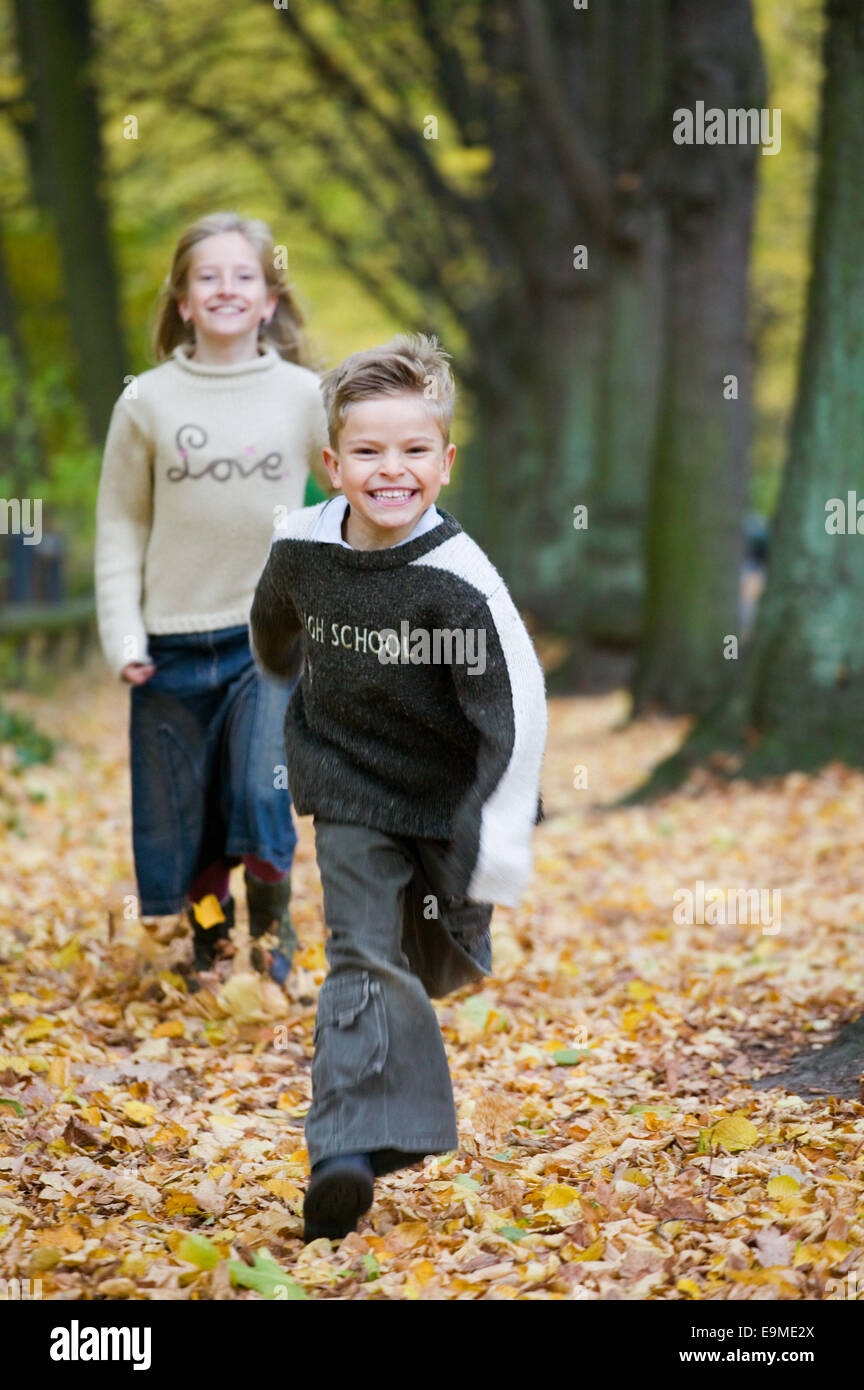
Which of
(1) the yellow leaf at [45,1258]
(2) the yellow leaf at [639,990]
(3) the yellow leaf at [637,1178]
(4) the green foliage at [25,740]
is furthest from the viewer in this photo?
(4) the green foliage at [25,740]

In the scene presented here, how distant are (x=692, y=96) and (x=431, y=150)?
9.99 metres

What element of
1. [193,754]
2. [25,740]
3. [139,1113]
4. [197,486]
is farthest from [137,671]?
[25,740]

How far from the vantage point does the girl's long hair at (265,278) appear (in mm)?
4727

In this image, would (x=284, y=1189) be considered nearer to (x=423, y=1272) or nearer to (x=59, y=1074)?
(x=423, y=1272)

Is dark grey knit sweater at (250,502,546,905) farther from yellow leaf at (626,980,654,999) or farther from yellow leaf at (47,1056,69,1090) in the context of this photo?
yellow leaf at (626,980,654,999)

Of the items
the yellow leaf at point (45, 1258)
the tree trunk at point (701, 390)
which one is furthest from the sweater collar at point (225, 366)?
the tree trunk at point (701, 390)

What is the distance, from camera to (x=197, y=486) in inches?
185

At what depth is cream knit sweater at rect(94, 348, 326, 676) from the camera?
4.69 meters

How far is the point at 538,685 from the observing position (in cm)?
332

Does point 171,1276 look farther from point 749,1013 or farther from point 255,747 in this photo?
point 749,1013

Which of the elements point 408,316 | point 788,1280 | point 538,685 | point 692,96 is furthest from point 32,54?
point 788,1280

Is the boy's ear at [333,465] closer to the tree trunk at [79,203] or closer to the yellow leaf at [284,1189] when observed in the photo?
the yellow leaf at [284,1189]

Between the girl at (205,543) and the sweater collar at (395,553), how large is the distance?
137 cm

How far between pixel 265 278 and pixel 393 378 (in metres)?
1.64
